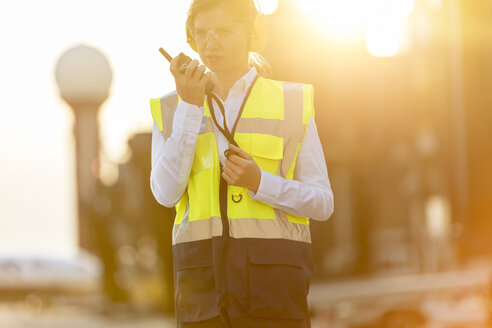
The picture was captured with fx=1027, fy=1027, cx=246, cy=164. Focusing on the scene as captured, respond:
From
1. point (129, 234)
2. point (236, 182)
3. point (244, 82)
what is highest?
point (244, 82)

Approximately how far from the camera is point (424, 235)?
1608 inches

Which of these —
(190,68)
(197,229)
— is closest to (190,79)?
(190,68)

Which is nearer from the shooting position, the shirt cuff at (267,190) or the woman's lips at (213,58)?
the shirt cuff at (267,190)

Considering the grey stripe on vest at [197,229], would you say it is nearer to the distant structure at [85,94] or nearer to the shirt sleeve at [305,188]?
the shirt sleeve at [305,188]

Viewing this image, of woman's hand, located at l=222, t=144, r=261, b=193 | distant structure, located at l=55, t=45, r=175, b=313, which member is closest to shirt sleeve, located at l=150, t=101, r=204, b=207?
woman's hand, located at l=222, t=144, r=261, b=193

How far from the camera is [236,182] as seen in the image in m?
2.51

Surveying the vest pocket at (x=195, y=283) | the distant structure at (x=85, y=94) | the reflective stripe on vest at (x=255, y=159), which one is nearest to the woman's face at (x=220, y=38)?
the reflective stripe on vest at (x=255, y=159)

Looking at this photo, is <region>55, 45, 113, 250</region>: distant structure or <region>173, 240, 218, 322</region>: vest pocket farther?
<region>55, 45, 113, 250</region>: distant structure

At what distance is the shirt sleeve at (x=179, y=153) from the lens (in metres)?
2.54

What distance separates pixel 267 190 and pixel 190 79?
333 mm

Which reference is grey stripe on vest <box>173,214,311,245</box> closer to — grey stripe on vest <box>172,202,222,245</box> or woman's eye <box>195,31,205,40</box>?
grey stripe on vest <box>172,202,222,245</box>

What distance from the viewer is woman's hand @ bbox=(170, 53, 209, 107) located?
2.52 metres

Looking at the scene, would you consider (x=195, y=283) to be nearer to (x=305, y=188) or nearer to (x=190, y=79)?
(x=305, y=188)

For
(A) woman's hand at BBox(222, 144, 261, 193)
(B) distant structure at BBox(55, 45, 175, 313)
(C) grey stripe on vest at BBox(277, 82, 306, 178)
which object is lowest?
(B) distant structure at BBox(55, 45, 175, 313)
